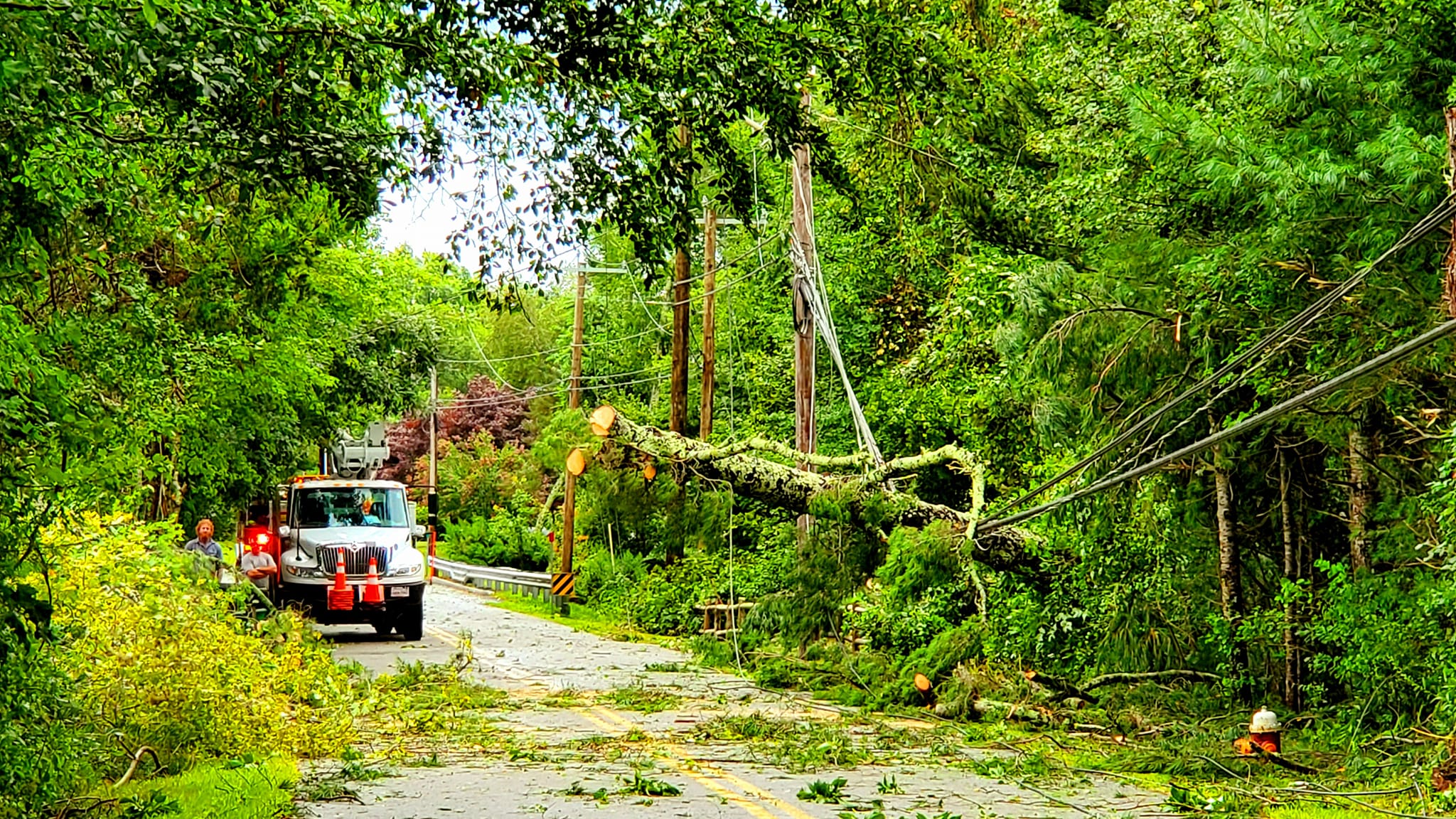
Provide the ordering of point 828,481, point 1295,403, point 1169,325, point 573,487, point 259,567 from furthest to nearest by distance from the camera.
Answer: point 573,487 → point 259,567 → point 828,481 → point 1169,325 → point 1295,403

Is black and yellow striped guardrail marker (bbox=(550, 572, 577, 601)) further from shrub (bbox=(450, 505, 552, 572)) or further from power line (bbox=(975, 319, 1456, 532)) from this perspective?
power line (bbox=(975, 319, 1456, 532))

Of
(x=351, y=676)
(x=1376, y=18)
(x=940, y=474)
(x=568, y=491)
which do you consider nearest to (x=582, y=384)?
(x=568, y=491)

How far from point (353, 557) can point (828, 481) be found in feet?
35.7

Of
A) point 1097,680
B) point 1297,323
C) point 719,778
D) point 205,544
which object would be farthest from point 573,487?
point 1297,323

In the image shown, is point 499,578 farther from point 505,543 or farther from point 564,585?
point 564,585

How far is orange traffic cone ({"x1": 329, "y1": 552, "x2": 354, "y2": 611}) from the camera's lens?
85.9ft

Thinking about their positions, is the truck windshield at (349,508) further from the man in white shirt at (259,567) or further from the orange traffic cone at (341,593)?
the orange traffic cone at (341,593)

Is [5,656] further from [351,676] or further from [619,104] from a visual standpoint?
[351,676]

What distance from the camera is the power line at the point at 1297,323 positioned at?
10070 millimetres

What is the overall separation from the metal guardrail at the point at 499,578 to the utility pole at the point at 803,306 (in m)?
16.6

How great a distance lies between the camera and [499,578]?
46719mm

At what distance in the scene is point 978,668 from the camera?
55.9 feet

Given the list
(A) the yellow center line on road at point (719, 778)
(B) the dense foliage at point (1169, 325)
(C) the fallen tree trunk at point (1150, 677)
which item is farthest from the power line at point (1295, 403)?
(A) the yellow center line on road at point (719, 778)

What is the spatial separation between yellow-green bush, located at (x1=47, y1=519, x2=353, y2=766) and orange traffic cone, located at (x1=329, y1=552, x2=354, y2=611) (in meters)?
12.0
